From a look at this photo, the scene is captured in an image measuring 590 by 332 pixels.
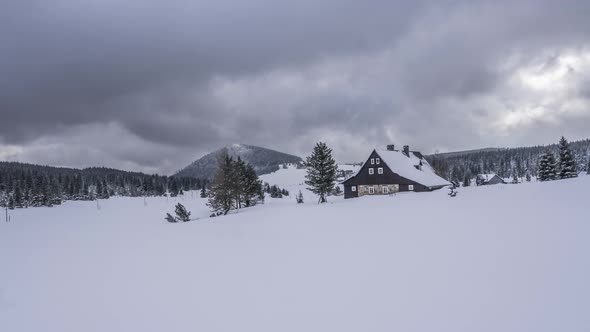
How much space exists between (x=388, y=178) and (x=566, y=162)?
30.1 metres

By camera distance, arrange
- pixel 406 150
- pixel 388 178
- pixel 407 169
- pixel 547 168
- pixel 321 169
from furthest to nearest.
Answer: pixel 406 150 < pixel 547 168 < pixel 407 169 < pixel 388 178 < pixel 321 169

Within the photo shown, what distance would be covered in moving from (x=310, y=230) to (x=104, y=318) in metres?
12.9

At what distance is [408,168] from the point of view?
179 ft

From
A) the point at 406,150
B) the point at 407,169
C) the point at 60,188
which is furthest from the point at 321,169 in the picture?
the point at 60,188

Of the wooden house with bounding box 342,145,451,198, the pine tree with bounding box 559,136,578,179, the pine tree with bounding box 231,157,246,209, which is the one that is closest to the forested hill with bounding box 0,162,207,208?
the pine tree with bounding box 231,157,246,209

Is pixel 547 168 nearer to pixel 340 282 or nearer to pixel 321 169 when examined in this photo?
pixel 321 169

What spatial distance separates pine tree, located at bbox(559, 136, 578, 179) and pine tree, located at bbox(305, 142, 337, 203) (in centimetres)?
3966

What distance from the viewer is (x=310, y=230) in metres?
20.2

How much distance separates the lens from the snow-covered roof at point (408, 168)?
5184cm

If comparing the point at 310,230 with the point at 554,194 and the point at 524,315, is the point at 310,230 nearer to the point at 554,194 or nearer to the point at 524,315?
the point at 524,315

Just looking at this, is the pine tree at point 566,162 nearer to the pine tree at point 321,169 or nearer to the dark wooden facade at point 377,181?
the dark wooden facade at point 377,181

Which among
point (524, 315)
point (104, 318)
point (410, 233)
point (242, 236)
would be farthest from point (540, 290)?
point (242, 236)

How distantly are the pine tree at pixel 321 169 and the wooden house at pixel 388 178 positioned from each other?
843cm

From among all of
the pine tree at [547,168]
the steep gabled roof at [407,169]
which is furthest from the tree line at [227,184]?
the pine tree at [547,168]
